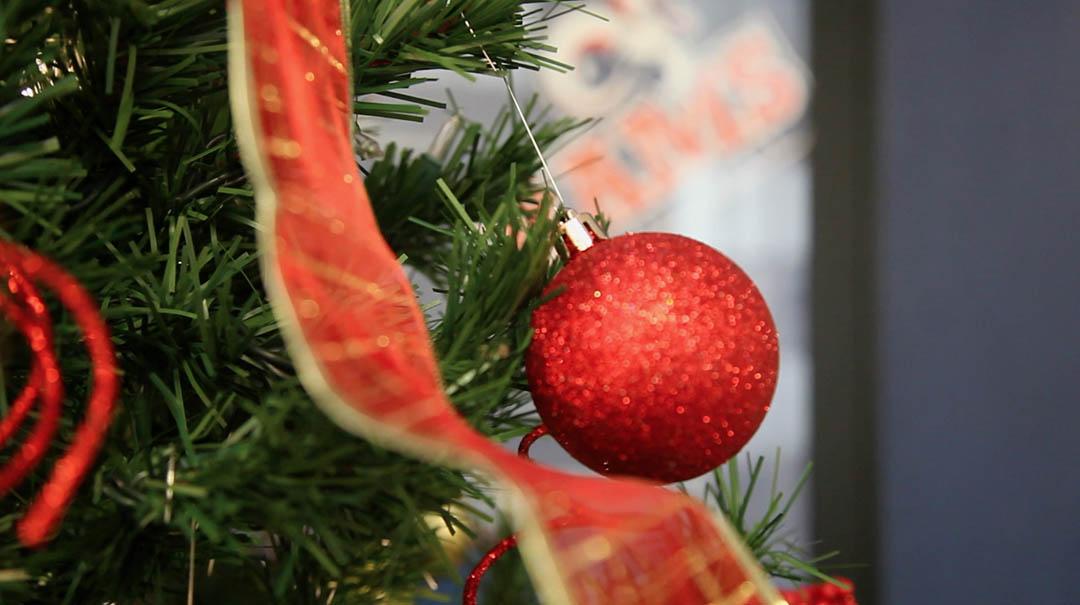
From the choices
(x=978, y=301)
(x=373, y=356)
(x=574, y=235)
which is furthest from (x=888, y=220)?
(x=373, y=356)

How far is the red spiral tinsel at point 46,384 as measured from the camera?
0.18 m

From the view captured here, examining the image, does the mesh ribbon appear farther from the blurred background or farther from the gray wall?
the gray wall

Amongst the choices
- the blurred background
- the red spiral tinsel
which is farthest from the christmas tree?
the blurred background

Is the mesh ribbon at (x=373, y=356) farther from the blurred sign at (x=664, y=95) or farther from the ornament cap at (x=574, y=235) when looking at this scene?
the blurred sign at (x=664, y=95)

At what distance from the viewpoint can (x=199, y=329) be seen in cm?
24

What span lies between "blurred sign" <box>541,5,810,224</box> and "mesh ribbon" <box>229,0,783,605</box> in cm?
95

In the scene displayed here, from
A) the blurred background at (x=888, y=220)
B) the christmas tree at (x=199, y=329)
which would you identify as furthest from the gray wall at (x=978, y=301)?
the christmas tree at (x=199, y=329)

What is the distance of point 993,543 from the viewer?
1009 millimetres

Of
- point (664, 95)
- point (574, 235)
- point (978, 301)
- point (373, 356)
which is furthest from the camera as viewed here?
point (664, 95)

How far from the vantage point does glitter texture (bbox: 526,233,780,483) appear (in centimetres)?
24

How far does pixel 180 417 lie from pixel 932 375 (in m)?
0.99

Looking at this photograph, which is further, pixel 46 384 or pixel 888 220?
pixel 888 220

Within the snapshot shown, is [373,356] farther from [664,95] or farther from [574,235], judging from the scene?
[664,95]

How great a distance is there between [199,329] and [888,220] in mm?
977
